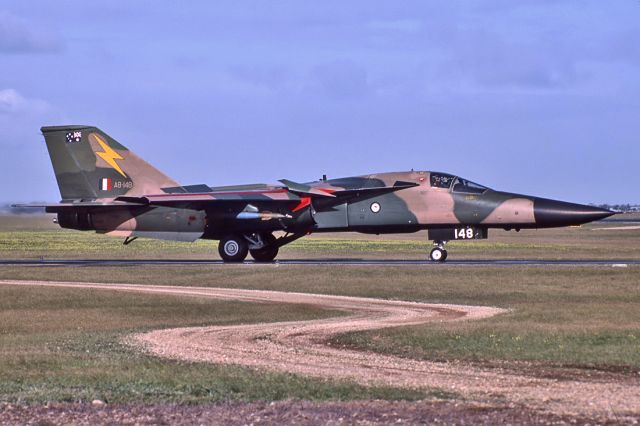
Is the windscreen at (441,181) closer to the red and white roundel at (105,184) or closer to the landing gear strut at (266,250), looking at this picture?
the landing gear strut at (266,250)

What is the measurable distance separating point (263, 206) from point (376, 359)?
934 inches

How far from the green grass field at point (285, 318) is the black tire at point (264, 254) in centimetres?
410

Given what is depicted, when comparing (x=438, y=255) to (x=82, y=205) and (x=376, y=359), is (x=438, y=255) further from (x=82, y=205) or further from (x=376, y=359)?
(x=376, y=359)

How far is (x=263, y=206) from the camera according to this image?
127ft

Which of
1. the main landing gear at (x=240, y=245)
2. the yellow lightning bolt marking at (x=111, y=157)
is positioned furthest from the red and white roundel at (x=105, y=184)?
the main landing gear at (x=240, y=245)

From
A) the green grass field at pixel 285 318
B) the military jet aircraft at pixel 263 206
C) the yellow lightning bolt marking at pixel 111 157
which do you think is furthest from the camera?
the yellow lightning bolt marking at pixel 111 157

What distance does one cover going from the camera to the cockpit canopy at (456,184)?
37719 mm

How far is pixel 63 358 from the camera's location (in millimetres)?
15383

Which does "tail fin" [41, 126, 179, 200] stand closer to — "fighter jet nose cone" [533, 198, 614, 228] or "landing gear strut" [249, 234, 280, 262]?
"landing gear strut" [249, 234, 280, 262]

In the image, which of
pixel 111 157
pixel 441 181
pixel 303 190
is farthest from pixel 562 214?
pixel 111 157

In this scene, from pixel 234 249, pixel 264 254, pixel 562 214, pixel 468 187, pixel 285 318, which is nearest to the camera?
pixel 285 318

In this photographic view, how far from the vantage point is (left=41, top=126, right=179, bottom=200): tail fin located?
132 ft

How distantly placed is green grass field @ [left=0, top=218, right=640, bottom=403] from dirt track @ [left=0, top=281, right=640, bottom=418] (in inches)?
26.1

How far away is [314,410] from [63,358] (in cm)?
607
